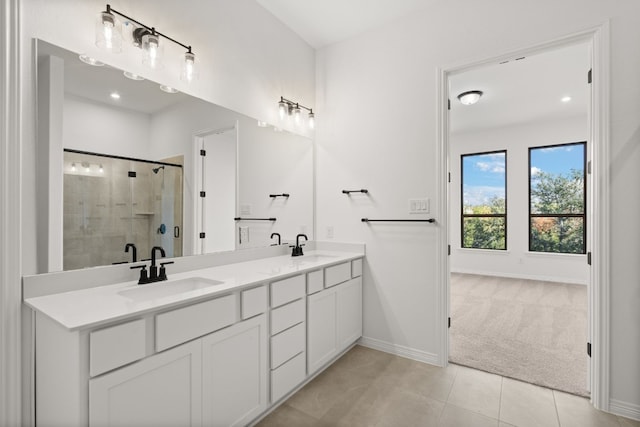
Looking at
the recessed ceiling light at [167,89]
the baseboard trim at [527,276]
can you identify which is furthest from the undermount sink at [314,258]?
the baseboard trim at [527,276]

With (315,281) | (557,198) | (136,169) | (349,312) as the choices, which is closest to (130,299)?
(136,169)

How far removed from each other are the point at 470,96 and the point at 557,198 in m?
2.84

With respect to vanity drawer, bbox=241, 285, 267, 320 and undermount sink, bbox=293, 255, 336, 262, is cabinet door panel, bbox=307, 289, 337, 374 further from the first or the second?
vanity drawer, bbox=241, 285, 267, 320

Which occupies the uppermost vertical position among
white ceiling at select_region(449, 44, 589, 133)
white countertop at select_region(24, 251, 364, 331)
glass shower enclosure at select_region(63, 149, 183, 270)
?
white ceiling at select_region(449, 44, 589, 133)

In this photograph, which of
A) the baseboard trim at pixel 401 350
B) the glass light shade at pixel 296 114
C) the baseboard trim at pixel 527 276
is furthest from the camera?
the baseboard trim at pixel 527 276

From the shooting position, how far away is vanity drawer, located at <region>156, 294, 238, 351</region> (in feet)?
4.16

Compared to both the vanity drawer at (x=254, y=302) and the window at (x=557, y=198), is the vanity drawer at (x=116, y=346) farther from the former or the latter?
the window at (x=557, y=198)

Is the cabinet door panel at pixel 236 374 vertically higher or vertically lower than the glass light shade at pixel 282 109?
lower

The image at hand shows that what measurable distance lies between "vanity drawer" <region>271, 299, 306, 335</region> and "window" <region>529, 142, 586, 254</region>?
17.1ft

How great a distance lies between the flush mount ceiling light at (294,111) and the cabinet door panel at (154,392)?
6.59 feet

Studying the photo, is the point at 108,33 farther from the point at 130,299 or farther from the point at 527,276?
the point at 527,276

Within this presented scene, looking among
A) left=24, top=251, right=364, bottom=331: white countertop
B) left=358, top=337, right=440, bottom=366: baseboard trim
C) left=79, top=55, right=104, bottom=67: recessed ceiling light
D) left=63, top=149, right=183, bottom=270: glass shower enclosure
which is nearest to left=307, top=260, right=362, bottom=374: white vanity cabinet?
left=358, top=337, right=440, bottom=366: baseboard trim

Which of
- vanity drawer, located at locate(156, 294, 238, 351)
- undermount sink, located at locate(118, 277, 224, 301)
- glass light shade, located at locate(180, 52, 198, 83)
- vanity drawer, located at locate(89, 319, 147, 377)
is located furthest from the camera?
glass light shade, located at locate(180, 52, 198, 83)

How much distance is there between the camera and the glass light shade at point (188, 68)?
191 cm
